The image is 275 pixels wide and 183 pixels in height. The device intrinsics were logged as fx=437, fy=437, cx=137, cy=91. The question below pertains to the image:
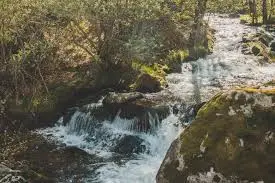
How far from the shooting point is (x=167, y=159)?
9172 mm

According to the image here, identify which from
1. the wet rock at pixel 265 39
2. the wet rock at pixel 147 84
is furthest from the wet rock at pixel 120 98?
the wet rock at pixel 265 39

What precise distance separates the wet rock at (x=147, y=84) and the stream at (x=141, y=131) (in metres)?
0.52

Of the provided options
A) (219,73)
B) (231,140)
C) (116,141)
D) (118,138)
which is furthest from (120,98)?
(231,140)

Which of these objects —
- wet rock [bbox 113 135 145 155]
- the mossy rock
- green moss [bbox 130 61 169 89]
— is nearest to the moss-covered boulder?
wet rock [bbox 113 135 145 155]

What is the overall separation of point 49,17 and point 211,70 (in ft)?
32.4

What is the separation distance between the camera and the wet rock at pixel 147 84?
20938 millimetres

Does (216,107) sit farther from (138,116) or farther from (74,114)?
(74,114)

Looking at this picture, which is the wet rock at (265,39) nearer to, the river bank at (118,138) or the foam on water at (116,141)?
the river bank at (118,138)

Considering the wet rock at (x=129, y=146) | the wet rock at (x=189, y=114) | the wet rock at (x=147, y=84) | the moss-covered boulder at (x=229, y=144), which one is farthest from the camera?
the wet rock at (x=147, y=84)

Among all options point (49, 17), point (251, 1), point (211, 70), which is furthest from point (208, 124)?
point (251, 1)

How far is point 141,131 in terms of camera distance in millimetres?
18047

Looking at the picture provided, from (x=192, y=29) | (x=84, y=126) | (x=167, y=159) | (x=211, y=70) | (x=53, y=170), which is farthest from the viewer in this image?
(x=192, y=29)

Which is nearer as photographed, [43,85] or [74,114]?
[74,114]

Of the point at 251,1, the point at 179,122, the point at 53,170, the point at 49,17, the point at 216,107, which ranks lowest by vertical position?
the point at 53,170
